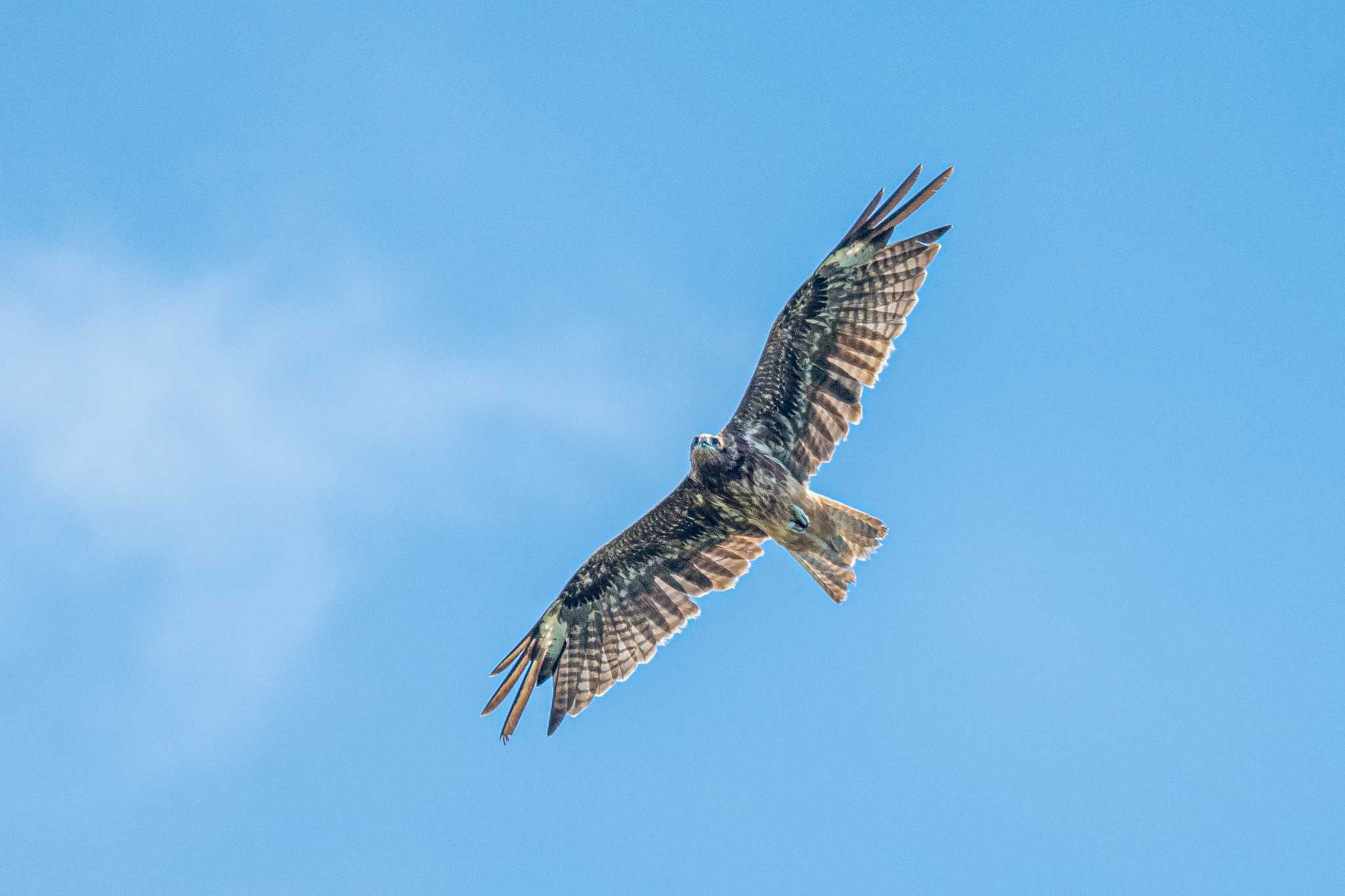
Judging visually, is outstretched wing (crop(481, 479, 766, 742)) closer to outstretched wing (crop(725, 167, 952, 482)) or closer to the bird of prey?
the bird of prey

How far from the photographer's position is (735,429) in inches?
674

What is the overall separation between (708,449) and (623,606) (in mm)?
2379

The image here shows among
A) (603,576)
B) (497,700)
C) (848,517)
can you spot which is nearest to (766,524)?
(848,517)

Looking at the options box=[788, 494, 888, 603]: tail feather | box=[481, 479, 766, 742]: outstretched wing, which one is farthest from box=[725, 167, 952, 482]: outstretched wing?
box=[481, 479, 766, 742]: outstretched wing

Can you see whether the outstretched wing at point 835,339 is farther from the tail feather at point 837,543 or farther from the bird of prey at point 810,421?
the tail feather at point 837,543

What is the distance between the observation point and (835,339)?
55.4 feet

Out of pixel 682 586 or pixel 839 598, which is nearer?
pixel 839 598

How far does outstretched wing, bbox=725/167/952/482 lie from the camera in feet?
54.9

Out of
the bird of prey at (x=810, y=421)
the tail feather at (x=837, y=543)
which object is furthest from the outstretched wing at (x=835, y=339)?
the tail feather at (x=837, y=543)

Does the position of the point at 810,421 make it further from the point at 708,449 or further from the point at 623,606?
the point at 623,606

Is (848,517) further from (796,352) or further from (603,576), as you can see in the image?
(603,576)

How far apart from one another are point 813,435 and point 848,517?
3.18 feet

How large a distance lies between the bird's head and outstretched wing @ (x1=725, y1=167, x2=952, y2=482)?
0.37 m

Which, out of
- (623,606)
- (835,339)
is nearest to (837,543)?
(835,339)
